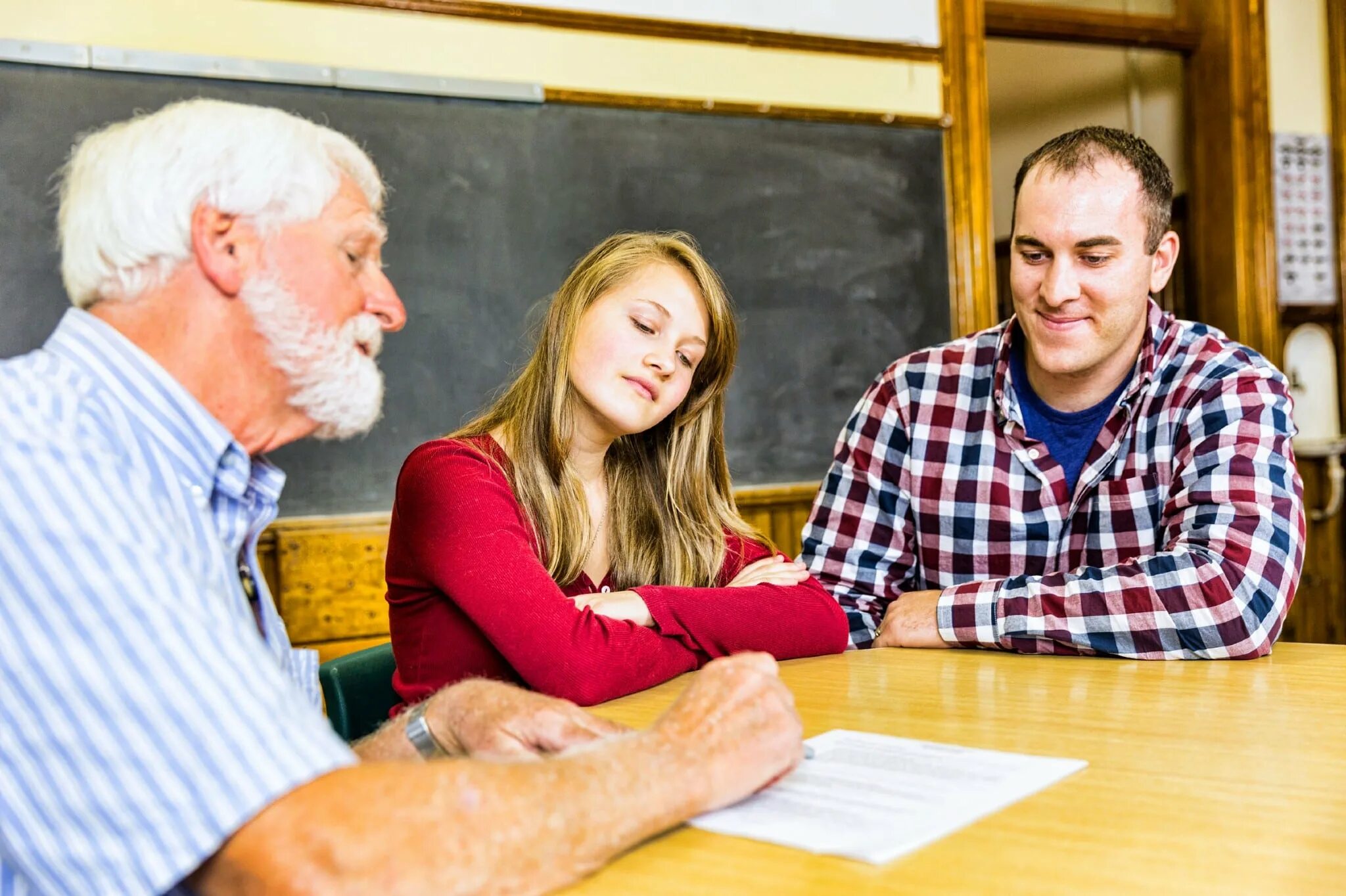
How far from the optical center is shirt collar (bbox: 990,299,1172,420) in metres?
2.00

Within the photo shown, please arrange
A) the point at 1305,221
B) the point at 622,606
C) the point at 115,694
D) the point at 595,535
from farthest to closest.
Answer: the point at 1305,221
the point at 595,535
the point at 622,606
the point at 115,694

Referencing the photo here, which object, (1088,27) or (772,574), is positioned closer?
(772,574)

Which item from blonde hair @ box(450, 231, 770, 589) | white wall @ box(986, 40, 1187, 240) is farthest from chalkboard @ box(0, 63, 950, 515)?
blonde hair @ box(450, 231, 770, 589)

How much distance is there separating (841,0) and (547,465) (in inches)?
101

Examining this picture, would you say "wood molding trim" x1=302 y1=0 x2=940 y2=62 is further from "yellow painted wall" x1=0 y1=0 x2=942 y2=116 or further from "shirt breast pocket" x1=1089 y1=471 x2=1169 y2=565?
"shirt breast pocket" x1=1089 y1=471 x2=1169 y2=565

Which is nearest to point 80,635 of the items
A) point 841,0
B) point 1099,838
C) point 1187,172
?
point 1099,838

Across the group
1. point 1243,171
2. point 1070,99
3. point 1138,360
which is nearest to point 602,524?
point 1138,360

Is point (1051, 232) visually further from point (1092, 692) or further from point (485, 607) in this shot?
point (485, 607)

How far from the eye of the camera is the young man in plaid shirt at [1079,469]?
1.69 meters

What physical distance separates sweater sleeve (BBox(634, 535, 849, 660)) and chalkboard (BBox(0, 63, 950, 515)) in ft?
5.66

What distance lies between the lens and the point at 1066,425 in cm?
210

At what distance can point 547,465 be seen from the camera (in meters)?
1.82

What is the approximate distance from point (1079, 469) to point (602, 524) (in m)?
0.82

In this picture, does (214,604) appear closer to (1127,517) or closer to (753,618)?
(753,618)
